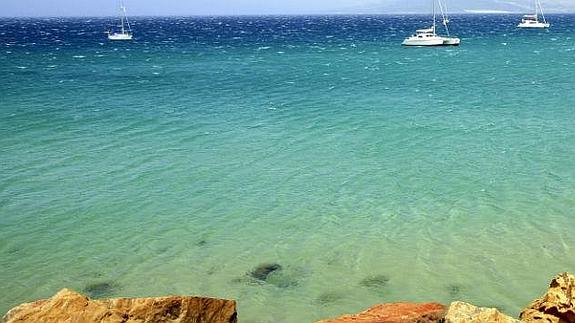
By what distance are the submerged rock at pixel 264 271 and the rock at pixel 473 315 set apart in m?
8.14

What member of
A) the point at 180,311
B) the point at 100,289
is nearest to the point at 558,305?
the point at 180,311

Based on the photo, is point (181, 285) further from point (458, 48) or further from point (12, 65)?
point (458, 48)

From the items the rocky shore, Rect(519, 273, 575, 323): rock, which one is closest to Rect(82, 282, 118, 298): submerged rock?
the rocky shore

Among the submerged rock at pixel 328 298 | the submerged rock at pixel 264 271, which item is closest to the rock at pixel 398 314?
the submerged rock at pixel 328 298

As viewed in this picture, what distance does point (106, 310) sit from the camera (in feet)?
26.9

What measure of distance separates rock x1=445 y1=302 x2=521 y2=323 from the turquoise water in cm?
613

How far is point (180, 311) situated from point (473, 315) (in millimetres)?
4534

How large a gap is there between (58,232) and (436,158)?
17.1m

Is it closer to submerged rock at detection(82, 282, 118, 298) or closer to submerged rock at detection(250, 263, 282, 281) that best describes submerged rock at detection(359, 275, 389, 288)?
submerged rock at detection(250, 263, 282, 281)

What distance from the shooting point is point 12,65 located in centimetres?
6981

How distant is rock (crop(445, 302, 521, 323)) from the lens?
743cm

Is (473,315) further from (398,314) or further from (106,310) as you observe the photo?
(106,310)

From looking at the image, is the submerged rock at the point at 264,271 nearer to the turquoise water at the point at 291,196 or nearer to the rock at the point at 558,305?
the turquoise water at the point at 291,196

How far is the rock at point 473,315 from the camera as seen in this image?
7430 mm
